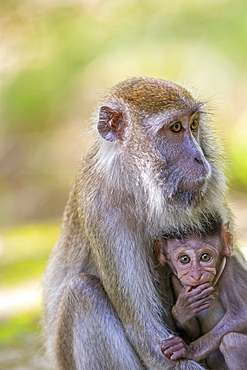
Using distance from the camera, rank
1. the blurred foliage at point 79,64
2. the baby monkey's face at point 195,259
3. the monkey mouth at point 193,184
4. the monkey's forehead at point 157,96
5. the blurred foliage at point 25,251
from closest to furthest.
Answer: the monkey mouth at point 193,184 < the baby monkey's face at point 195,259 < the monkey's forehead at point 157,96 < the blurred foliage at point 25,251 < the blurred foliage at point 79,64

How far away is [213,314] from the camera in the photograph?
668 centimetres

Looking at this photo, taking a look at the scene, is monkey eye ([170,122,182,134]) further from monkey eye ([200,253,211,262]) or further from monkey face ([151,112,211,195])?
monkey eye ([200,253,211,262])

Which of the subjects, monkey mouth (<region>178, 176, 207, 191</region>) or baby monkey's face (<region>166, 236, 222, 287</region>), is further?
baby monkey's face (<region>166, 236, 222, 287</region>)

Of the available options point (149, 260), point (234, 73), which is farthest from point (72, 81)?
point (149, 260)

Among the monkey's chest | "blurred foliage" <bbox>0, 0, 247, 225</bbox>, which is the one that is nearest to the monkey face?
the monkey's chest

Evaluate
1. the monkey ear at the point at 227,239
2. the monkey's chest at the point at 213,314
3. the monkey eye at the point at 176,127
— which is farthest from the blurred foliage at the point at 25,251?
the monkey eye at the point at 176,127

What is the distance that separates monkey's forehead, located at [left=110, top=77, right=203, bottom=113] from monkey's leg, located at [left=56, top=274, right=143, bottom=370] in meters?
1.71

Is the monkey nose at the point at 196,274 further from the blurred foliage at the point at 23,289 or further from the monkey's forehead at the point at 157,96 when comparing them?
the blurred foliage at the point at 23,289

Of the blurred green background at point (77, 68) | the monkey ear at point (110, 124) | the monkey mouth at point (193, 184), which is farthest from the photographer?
the blurred green background at point (77, 68)

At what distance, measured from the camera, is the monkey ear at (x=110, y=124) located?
21.7ft

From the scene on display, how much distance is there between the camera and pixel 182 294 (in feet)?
21.1

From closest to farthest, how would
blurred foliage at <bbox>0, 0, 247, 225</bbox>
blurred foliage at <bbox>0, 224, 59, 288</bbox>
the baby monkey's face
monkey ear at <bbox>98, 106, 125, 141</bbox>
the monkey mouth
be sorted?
1. the monkey mouth
2. the baby monkey's face
3. monkey ear at <bbox>98, 106, 125, 141</bbox>
4. blurred foliage at <bbox>0, 224, 59, 288</bbox>
5. blurred foliage at <bbox>0, 0, 247, 225</bbox>

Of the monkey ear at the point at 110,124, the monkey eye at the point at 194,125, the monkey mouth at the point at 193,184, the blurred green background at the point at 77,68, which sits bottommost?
the monkey mouth at the point at 193,184

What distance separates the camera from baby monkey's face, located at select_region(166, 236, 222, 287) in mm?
6402
